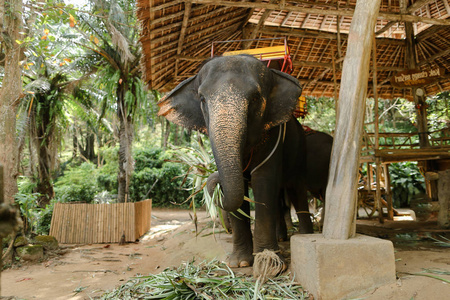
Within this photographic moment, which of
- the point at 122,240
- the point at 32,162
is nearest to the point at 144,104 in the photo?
the point at 32,162

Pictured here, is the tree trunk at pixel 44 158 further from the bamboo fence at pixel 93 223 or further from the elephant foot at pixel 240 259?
the elephant foot at pixel 240 259

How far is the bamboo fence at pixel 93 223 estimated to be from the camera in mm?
8039

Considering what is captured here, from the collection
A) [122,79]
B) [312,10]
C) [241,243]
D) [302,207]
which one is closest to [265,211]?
[241,243]

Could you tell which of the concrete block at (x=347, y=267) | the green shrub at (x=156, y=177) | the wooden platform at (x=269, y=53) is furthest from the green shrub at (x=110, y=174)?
the concrete block at (x=347, y=267)

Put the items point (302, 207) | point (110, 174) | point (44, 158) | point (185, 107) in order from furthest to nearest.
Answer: point (110, 174) < point (44, 158) < point (302, 207) < point (185, 107)

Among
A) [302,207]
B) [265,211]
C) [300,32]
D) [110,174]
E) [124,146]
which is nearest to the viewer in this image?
[265,211]

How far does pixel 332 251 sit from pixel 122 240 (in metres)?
6.25

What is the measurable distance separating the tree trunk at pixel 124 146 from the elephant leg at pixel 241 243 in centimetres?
719

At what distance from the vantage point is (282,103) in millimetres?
3701

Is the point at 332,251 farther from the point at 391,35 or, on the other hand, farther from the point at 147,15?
the point at 391,35

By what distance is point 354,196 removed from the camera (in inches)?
121

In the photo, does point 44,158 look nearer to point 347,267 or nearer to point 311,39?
point 311,39

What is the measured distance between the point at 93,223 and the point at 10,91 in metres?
3.35

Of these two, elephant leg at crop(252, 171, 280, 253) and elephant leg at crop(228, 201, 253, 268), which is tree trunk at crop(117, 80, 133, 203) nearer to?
elephant leg at crop(228, 201, 253, 268)
